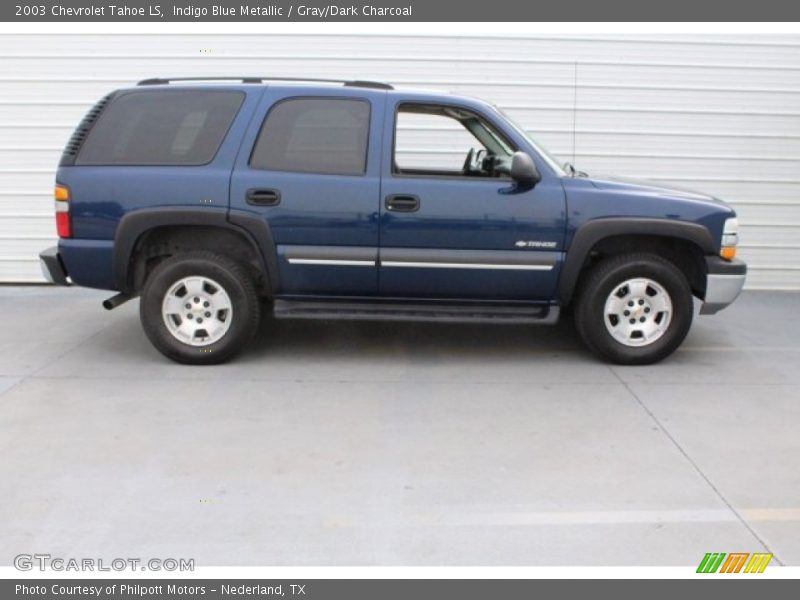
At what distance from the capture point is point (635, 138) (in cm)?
927

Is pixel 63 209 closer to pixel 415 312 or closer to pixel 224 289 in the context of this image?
pixel 224 289

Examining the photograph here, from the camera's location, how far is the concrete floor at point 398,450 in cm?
396

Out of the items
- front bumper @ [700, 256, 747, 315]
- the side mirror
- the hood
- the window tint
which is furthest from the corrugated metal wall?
the side mirror

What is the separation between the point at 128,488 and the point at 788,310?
21.7ft

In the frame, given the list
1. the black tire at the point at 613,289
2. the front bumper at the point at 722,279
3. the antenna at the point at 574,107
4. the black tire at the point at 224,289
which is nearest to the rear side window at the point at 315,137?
the black tire at the point at 224,289

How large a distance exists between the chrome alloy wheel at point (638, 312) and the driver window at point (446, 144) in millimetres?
1205

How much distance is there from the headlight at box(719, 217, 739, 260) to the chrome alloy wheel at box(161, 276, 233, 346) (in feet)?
11.4

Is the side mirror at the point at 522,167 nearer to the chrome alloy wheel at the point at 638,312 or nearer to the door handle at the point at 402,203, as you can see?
the door handle at the point at 402,203

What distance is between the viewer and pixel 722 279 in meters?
6.46

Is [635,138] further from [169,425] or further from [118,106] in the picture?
[169,425]

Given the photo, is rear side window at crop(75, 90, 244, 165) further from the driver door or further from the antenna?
the antenna

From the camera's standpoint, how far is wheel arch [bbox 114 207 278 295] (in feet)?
20.5

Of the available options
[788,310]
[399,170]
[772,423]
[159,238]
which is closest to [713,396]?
[772,423]

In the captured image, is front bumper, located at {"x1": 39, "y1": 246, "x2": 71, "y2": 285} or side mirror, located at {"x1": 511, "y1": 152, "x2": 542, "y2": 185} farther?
front bumper, located at {"x1": 39, "y1": 246, "x2": 71, "y2": 285}
